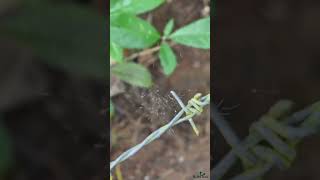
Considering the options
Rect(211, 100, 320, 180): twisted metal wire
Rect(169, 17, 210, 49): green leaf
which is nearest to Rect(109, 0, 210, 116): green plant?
Rect(169, 17, 210, 49): green leaf

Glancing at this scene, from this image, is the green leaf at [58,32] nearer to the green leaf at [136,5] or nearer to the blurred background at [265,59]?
the green leaf at [136,5]

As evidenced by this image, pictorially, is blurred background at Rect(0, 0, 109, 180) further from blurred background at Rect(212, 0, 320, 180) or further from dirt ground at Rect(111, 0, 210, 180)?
blurred background at Rect(212, 0, 320, 180)

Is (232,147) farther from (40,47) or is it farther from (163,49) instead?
(40,47)

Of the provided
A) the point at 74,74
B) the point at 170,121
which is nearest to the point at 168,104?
the point at 170,121

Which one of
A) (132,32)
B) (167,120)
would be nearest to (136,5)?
(132,32)

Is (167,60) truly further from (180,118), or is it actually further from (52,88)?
(52,88)
